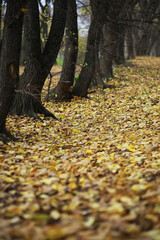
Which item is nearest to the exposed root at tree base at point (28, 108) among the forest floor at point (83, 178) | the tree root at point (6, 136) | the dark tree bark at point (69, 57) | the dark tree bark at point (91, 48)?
the forest floor at point (83, 178)

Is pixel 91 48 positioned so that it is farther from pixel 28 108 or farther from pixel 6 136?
→ pixel 6 136

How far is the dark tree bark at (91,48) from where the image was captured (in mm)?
8789

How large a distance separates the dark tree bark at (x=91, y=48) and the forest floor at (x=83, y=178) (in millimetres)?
2397

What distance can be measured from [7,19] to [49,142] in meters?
2.58

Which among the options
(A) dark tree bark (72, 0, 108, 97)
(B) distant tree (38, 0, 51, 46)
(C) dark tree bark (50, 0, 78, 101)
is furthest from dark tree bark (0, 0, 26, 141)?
(A) dark tree bark (72, 0, 108, 97)

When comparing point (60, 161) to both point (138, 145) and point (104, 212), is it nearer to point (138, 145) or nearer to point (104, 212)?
point (138, 145)

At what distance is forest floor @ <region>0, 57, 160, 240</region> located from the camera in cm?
201

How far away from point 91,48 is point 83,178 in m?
7.07

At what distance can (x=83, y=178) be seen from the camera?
10.2 ft

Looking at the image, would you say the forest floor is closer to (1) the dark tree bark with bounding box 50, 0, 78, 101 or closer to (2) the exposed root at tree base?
(2) the exposed root at tree base

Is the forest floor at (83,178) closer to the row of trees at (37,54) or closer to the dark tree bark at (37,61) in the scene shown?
the dark tree bark at (37,61)

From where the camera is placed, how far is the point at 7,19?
4297 millimetres

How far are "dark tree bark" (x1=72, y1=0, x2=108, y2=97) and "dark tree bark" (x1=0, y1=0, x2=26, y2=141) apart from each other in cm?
478

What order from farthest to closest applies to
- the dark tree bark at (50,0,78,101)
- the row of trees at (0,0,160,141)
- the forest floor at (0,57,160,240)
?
the dark tree bark at (50,0,78,101)
the row of trees at (0,0,160,141)
the forest floor at (0,57,160,240)
